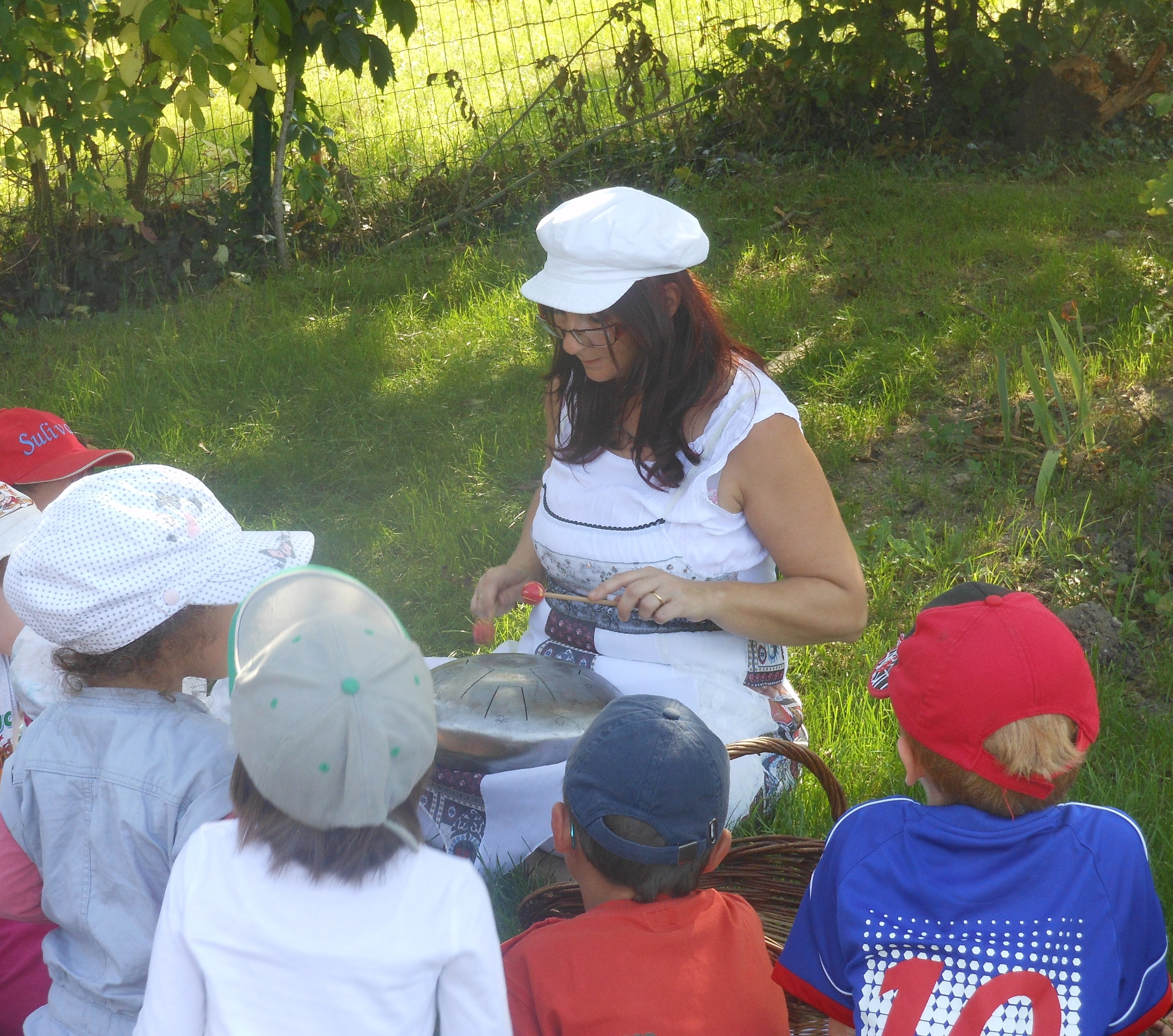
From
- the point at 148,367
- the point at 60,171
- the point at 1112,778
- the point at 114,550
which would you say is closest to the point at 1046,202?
the point at 1112,778

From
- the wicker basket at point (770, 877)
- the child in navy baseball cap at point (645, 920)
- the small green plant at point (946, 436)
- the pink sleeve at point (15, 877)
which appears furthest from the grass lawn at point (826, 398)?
the pink sleeve at point (15, 877)

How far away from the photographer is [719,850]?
1.56 metres

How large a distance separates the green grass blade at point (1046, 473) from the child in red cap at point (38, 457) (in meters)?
2.30

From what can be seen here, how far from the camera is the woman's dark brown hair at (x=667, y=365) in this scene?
6.91 ft

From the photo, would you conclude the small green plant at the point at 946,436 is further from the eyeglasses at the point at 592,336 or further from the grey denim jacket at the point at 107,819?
the grey denim jacket at the point at 107,819

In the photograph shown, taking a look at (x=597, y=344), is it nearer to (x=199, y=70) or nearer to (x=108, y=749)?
(x=108, y=749)

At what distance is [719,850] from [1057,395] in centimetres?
207

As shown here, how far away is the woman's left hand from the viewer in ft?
6.63

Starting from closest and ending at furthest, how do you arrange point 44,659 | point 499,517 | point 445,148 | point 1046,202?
point 44,659, point 499,517, point 1046,202, point 445,148

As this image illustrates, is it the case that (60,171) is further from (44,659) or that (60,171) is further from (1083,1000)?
(1083,1000)

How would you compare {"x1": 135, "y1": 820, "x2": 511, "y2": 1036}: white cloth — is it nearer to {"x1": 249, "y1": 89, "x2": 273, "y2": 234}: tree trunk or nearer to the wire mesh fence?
{"x1": 249, "y1": 89, "x2": 273, "y2": 234}: tree trunk

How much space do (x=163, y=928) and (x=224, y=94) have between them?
660 cm

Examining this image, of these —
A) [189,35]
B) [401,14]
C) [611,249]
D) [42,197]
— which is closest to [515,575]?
[611,249]

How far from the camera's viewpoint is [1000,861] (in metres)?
1.39
